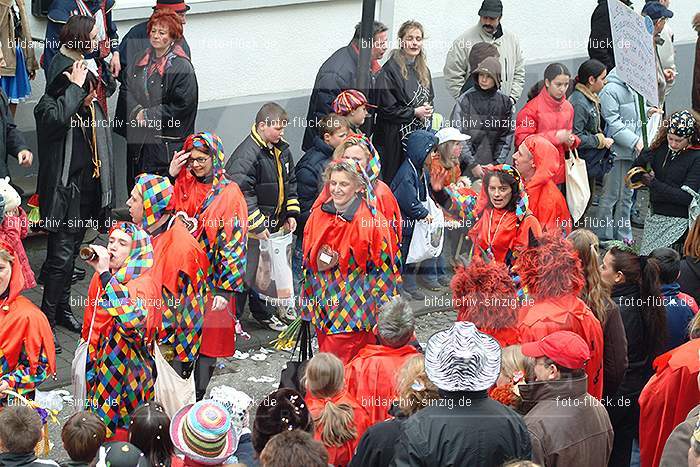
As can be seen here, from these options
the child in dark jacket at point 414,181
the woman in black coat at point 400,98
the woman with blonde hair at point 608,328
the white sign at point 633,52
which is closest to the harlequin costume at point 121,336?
the woman with blonde hair at point 608,328

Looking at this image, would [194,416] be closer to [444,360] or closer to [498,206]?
[444,360]

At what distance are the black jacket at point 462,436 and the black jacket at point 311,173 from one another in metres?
4.27

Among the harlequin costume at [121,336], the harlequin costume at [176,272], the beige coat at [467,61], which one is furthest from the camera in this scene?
the beige coat at [467,61]

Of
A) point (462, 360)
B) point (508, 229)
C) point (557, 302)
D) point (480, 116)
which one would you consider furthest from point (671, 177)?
point (462, 360)

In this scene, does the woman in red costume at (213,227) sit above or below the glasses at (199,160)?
below

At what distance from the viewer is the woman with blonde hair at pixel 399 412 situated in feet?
18.2

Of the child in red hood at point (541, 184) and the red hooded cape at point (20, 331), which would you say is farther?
the child in red hood at point (541, 184)

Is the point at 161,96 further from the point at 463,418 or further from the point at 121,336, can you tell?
the point at 463,418

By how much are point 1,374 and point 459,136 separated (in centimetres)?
463

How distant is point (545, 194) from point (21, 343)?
4.44m

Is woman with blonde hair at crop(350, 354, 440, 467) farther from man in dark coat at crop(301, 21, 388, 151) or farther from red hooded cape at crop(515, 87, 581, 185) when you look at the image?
red hooded cape at crop(515, 87, 581, 185)

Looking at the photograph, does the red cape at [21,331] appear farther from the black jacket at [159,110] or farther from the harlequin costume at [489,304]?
the black jacket at [159,110]

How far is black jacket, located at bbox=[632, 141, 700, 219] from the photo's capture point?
982 cm

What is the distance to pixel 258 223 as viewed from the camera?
904cm
